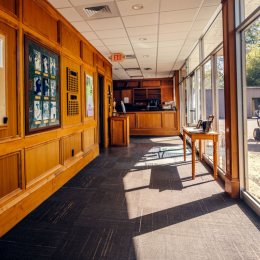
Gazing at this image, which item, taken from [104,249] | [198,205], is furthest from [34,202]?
[198,205]

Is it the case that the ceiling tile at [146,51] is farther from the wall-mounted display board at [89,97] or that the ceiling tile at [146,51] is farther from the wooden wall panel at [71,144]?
the wooden wall panel at [71,144]

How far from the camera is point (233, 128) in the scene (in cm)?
283

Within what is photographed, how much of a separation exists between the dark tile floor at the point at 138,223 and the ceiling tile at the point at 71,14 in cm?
311

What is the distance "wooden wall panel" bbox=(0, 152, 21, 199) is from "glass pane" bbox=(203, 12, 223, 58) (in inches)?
150

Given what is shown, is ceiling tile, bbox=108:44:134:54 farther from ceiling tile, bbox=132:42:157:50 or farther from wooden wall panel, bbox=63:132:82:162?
wooden wall panel, bbox=63:132:82:162

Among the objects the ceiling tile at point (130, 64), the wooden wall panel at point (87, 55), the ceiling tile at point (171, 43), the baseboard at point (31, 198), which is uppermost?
A: the ceiling tile at point (130, 64)

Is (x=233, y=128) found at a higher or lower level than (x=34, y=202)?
higher

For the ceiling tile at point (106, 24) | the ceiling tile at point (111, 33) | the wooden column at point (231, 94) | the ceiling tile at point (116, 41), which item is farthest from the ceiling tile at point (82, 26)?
the wooden column at point (231, 94)

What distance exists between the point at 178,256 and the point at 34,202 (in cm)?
196

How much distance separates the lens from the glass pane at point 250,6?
227 centimetres

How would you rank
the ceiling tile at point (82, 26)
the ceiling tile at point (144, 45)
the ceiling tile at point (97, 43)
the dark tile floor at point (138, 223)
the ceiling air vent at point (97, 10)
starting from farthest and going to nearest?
the ceiling tile at point (144, 45)
the ceiling tile at point (97, 43)
the ceiling tile at point (82, 26)
the ceiling air vent at point (97, 10)
the dark tile floor at point (138, 223)

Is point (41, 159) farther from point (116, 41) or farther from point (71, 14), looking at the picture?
point (116, 41)

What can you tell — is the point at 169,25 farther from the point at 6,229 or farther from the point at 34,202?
the point at 6,229

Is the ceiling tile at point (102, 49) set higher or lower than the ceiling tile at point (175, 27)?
higher
